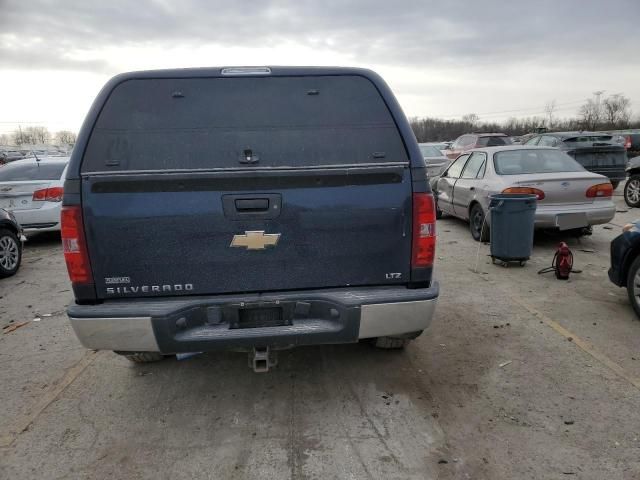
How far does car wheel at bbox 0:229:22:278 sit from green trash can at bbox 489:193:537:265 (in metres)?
7.20

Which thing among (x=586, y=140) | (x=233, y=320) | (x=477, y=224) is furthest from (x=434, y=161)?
(x=233, y=320)

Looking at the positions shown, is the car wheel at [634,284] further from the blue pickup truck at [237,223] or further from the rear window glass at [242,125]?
the rear window glass at [242,125]

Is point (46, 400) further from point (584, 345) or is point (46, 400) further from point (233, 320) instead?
point (584, 345)

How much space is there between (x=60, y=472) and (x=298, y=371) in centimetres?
176

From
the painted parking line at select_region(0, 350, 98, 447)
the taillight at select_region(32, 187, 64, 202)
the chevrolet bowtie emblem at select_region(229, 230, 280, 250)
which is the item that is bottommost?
the painted parking line at select_region(0, 350, 98, 447)

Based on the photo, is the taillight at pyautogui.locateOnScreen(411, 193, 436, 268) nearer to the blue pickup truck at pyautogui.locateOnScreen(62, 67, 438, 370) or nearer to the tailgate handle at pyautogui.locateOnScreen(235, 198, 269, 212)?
the blue pickup truck at pyautogui.locateOnScreen(62, 67, 438, 370)

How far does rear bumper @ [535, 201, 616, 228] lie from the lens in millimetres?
7117

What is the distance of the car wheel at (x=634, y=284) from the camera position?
4.61m

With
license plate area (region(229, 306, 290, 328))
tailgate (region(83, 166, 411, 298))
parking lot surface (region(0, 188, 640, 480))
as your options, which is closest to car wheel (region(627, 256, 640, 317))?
parking lot surface (region(0, 188, 640, 480))

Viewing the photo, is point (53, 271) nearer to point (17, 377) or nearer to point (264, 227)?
point (17, 377)

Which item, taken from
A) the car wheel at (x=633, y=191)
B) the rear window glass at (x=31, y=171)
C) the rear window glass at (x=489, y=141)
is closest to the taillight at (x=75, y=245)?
the rear window glass at (x=31, y=171)

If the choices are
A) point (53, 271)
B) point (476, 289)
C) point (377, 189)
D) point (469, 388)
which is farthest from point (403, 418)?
point (53, 271)

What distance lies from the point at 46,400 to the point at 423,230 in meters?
3.02

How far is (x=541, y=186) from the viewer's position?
7086 millimetres
